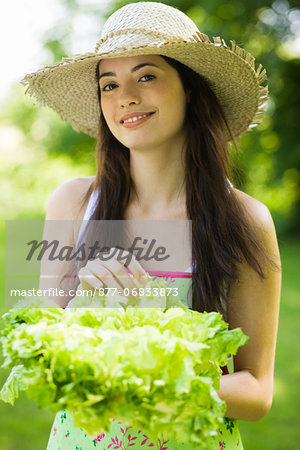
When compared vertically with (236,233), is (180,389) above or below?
below

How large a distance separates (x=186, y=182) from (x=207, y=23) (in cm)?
784

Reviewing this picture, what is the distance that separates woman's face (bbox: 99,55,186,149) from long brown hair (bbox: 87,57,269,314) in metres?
0.10

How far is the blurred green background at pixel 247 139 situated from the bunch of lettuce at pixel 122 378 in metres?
4.05

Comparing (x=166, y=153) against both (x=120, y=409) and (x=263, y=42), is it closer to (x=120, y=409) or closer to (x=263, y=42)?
(x=120, y=409)

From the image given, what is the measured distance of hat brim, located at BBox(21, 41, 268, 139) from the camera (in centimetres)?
182

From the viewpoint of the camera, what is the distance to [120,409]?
105 cm

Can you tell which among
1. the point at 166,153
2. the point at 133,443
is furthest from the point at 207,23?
the point at 133,443

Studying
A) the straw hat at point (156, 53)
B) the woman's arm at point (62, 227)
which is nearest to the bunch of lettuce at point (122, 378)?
the woman's arm at point (62, 227)

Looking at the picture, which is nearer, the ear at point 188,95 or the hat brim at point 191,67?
the hat brim at point 191,67

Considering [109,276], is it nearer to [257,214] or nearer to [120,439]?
[120,439]

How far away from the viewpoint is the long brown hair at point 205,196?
5.86 feet

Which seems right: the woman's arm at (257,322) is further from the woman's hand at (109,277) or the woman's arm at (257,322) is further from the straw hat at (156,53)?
the straw hat at (156,53)

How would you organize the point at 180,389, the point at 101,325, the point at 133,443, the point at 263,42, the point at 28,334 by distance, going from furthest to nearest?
the point at 263,42
the point at 133,443
the point at 101,325
the point at 28,334
the point at 180,389

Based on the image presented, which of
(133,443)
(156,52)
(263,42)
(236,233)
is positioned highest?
(263,42)
